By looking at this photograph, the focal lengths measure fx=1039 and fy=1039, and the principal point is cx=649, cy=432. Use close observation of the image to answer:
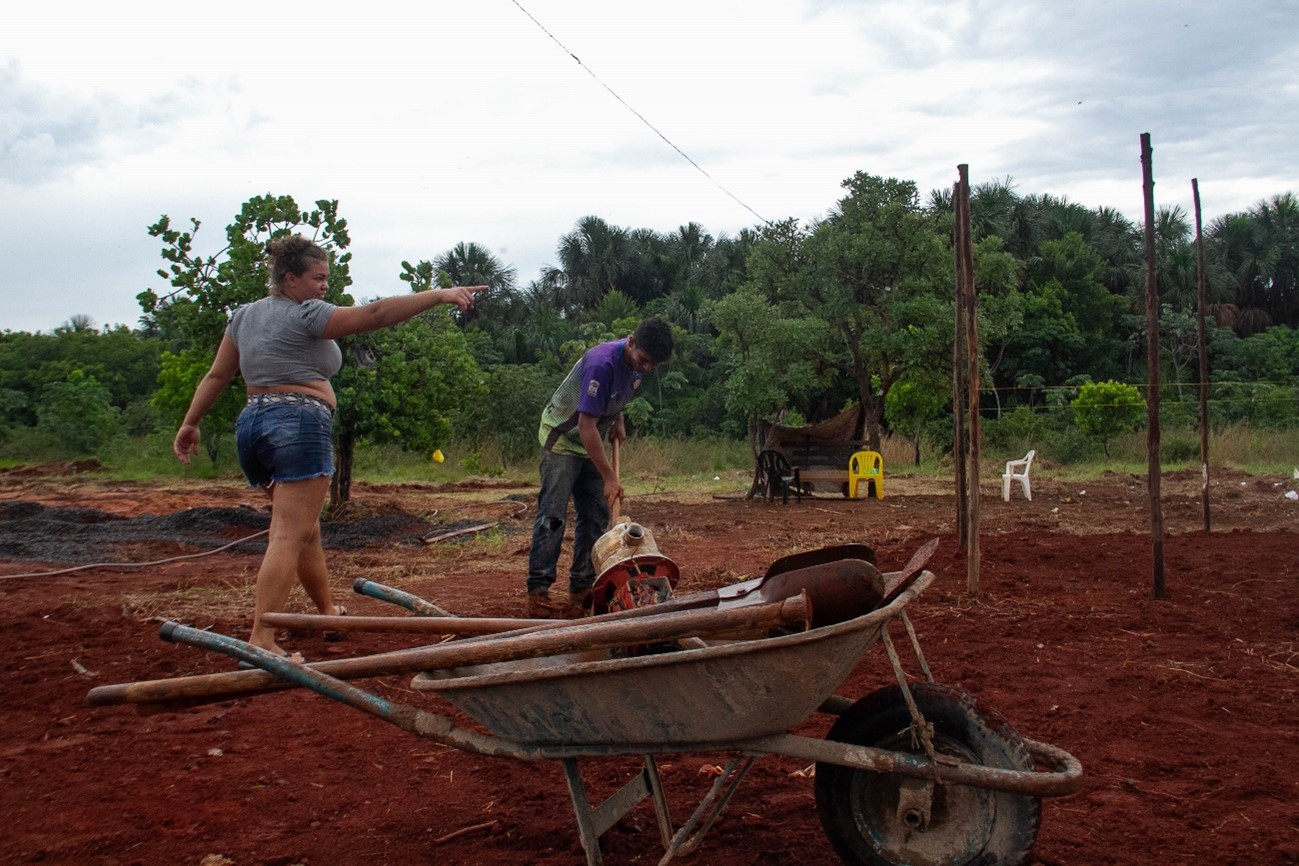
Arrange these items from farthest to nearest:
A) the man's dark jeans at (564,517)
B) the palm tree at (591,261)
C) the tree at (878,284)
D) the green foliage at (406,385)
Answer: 1. the palm tree at (591,261)
2. the tree at (878,284)
3. the green foliage at (406,385)
4. the man's dark jeans at (564,517)

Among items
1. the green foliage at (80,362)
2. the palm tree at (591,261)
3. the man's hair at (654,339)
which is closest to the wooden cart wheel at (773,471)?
the man's hair at (654,339)

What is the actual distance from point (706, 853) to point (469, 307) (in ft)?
5.77

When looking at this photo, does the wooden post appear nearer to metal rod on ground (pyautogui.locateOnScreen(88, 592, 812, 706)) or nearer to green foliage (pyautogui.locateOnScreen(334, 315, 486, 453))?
metal rod on ground (pyautogui.locateOnScreen(88, 592, 812, 706))

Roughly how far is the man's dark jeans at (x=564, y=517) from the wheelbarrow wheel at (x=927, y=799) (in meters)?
2.84

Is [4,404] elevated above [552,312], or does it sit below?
below

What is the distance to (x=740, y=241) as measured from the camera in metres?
41.5

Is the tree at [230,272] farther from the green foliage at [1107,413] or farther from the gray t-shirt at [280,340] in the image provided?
the green foliage at [1107,413]

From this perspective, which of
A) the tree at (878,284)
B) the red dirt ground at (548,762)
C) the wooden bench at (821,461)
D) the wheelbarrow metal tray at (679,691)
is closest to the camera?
the wheelbarrow metal tray at (679,691)

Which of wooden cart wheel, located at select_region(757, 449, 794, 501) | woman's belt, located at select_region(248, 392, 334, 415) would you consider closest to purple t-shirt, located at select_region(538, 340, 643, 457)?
woman's belt, located at select_region(248, 392, 334, 415)

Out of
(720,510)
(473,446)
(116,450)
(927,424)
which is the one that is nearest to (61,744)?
(720,510)

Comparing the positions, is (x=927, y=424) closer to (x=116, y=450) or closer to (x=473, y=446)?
(x=473, y=446)

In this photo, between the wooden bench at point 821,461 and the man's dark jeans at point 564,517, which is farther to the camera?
the wooden bench at point 821,461

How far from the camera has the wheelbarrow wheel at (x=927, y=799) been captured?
232 centimetres

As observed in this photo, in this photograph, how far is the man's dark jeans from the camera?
5.14m
